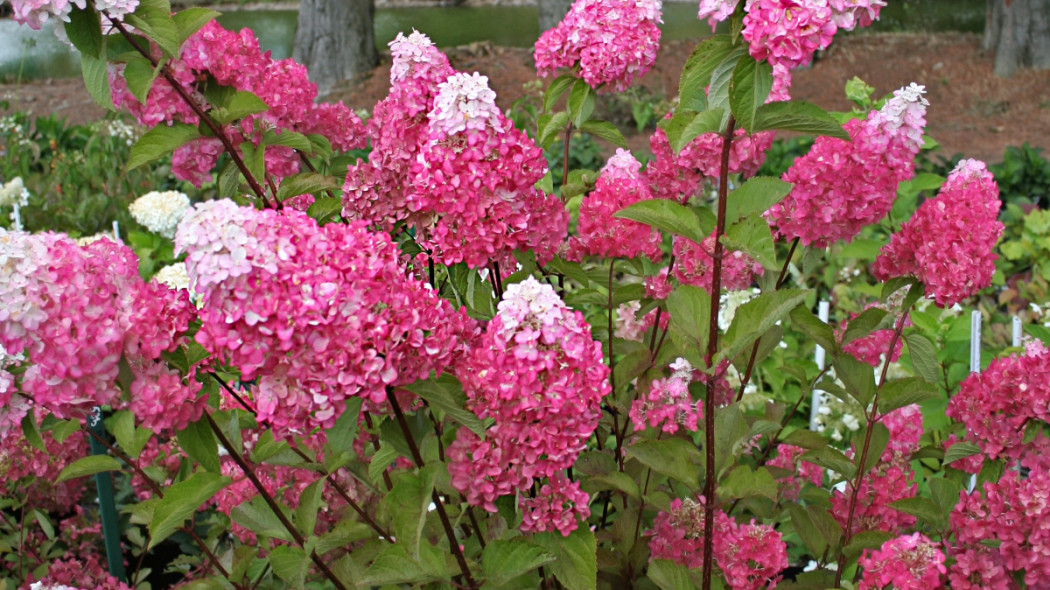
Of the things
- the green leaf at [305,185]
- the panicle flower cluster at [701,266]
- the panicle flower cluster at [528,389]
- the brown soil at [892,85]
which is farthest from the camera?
the brown soil at [892,85]

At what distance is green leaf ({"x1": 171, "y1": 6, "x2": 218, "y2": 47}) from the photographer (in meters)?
1.33

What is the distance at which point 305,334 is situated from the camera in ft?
3.12

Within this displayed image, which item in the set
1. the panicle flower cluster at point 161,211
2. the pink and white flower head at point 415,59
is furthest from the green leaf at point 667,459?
the panicle flower cluster at point 161,211

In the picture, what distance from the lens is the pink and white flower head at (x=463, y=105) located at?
3.81 feet

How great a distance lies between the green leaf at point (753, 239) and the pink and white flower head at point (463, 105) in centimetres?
36

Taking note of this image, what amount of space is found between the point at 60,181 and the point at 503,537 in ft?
13.9

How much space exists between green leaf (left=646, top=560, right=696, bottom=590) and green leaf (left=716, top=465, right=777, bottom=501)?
0.13 meters

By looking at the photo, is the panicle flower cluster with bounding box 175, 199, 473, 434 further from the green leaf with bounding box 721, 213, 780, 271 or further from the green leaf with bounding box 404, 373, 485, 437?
the green leaf with bounding box 721, 213, 780, 271

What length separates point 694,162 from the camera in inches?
61.1

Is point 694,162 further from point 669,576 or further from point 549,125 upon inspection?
point 669,576

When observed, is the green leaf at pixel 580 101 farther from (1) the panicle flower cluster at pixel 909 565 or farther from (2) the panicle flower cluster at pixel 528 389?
(1) the panicle flower cluster at pixel 909 565

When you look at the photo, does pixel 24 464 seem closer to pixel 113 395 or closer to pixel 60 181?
pixel 113 395

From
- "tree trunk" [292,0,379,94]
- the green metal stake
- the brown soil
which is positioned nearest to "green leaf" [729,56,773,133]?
the green metal stake

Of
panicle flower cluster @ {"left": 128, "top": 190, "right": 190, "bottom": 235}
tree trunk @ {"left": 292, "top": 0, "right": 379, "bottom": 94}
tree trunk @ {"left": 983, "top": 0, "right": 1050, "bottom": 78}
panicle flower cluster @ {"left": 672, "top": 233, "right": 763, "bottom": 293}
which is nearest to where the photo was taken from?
panicle flower cluster @ {"left": 672, "top": 233, "right": 763, "bottom": 293}
